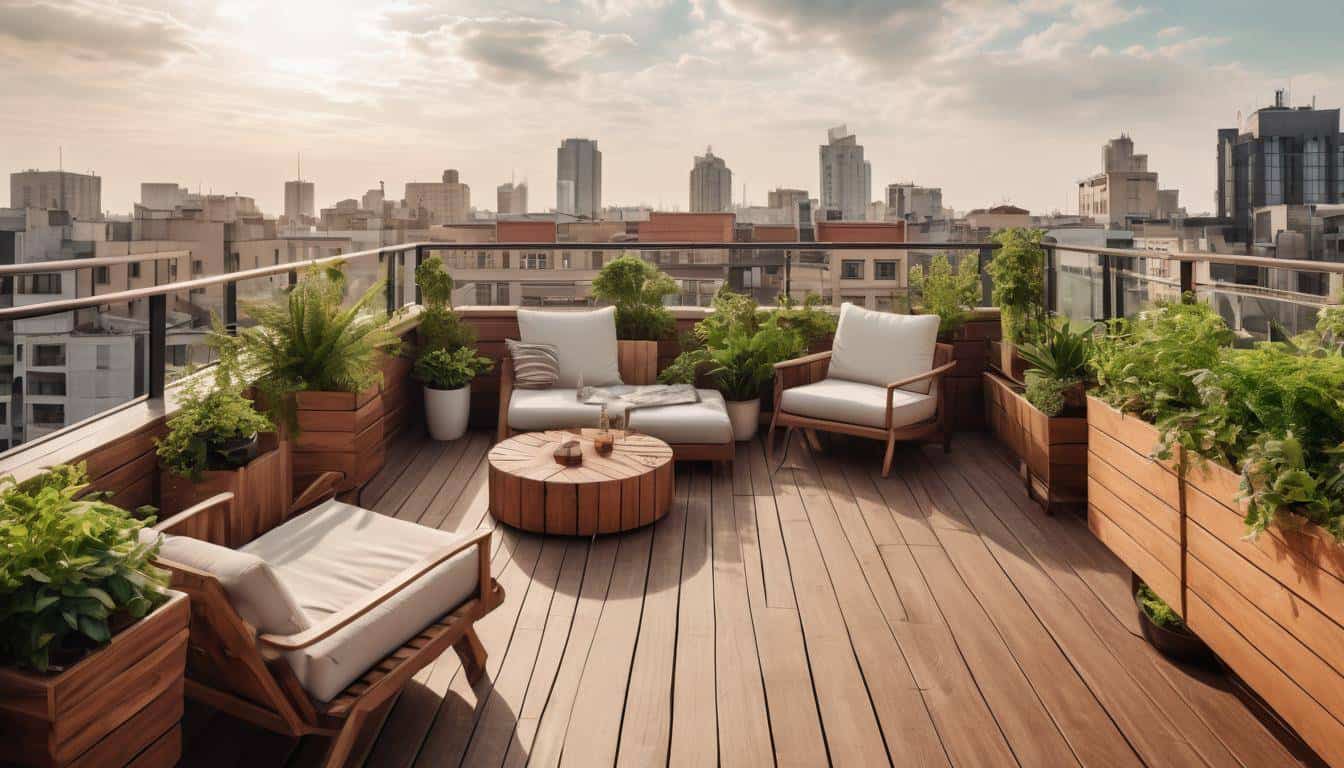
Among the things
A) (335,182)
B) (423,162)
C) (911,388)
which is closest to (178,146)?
(335,182)

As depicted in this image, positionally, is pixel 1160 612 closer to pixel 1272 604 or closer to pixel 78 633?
pixel 1272 604

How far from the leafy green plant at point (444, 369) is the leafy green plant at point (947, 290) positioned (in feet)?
10.8

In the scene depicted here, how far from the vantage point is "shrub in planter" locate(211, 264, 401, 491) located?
12.7ft

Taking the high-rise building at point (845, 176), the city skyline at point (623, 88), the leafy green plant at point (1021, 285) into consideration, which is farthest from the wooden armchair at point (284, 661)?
the high-rise building at point (845, 176)

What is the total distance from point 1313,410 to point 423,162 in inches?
1418

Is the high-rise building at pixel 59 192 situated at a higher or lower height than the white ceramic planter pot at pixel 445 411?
higher

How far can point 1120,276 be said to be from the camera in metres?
5.29

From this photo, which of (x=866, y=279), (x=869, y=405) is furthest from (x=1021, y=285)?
(x=866, y=279)

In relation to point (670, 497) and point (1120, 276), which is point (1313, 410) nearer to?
point (670, 497)

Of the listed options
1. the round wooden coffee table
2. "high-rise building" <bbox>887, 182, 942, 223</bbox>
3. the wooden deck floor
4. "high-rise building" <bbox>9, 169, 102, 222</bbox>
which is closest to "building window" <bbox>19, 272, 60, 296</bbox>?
the wooden deck floor

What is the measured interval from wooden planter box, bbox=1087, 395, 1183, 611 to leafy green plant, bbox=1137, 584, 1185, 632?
0.25 ft

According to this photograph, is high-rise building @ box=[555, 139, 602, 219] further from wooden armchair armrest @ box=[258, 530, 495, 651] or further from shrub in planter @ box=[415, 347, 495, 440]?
wooden armchair armrest @ box=[258, 530, 495, 651]

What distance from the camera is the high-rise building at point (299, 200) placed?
2635 cm

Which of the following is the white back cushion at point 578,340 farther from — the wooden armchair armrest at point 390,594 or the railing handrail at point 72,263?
the wooden armchair armrest at point 390,594
